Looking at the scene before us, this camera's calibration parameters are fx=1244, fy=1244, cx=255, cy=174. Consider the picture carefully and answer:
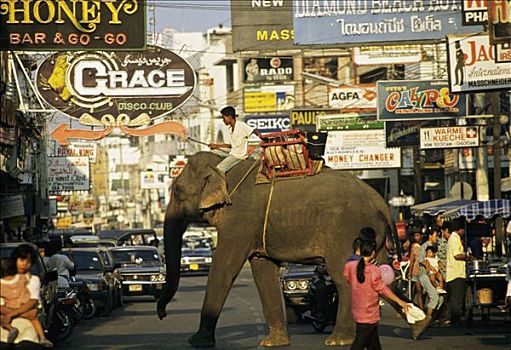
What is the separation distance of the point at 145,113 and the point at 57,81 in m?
2.11

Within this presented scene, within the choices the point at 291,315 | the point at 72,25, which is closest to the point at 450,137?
the point at 291,315

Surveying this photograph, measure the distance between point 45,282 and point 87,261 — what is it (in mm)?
11094

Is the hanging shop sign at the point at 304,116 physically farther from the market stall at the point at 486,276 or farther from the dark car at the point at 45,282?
the dark car at the point at 45,282

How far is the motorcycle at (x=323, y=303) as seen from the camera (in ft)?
67.4

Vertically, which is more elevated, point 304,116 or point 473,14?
point 473,14

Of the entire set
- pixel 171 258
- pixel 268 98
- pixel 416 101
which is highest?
pixel 268 98

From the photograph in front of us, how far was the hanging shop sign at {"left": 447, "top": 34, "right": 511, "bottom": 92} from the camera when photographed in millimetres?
30562

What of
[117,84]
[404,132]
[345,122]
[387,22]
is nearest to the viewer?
[117,84]

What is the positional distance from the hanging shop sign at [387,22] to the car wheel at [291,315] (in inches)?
847

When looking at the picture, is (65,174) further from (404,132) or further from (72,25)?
(72,25)

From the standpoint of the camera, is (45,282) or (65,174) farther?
(65,174)

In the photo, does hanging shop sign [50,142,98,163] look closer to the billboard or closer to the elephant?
the billboard

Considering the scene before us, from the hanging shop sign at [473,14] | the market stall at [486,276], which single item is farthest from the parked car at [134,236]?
the market stall at [486,276]

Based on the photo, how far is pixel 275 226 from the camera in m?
18.0
